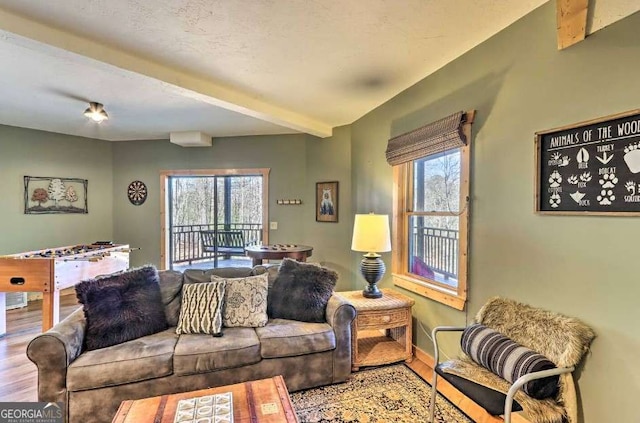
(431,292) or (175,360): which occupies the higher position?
(431,292)

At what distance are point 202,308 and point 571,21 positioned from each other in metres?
2.93

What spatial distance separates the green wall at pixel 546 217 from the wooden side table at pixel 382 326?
8.3 inches

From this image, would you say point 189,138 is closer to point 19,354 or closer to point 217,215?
point 217,215

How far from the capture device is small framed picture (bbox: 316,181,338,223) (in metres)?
4.82

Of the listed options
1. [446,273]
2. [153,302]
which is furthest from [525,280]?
[153,302]

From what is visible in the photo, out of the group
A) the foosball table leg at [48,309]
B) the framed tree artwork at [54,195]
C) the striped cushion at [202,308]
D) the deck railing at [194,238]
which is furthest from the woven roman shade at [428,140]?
the framed tree artwork at [54,195]

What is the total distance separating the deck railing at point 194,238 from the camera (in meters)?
6.81

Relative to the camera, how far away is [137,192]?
5.68 m

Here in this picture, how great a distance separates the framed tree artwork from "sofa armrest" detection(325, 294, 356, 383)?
485 cm

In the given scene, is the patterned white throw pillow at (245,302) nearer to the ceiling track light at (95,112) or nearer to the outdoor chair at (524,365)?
the outdoor chair at (524,365)

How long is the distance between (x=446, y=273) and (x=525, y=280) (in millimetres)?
878

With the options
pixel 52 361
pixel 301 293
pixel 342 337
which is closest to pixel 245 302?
pixel 301 293

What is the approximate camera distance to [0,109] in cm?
398

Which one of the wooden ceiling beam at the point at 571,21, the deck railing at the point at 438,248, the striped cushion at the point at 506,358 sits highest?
the wooden ceiling beam at the point at 571,21
